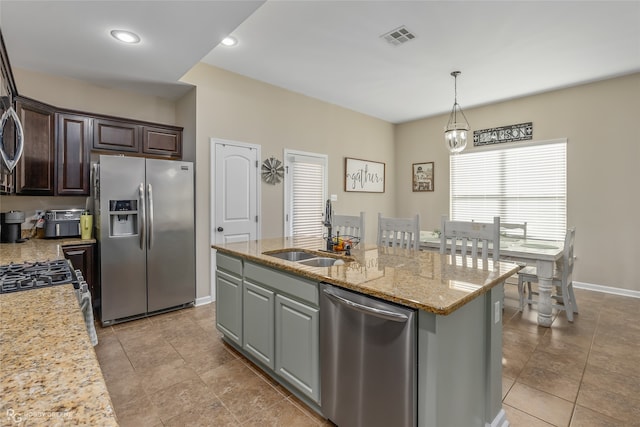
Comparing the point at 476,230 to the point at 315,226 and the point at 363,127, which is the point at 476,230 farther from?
the point at 363,127

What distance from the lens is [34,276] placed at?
1653 mm

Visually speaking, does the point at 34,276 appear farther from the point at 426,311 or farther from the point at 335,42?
the point at 335,42

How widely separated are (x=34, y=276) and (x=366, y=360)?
70.5 inches

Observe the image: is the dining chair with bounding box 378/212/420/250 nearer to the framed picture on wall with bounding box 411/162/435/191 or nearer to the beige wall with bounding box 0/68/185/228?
the beige wall with bounding box 0/68/185/228

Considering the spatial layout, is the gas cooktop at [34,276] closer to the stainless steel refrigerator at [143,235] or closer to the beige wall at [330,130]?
the stainless steel refrigerator at [143,235]

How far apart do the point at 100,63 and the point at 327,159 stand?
322cm

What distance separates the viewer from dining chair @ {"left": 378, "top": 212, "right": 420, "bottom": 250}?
9.52ft

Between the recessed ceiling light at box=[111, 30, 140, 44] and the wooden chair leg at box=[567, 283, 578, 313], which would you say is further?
the wooden chair leg at box=[567, 283, 578, 313]

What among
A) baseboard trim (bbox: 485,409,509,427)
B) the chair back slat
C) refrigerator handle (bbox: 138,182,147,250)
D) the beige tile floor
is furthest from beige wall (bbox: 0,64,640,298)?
baseboard trim (bbox: 485,409,509,427)

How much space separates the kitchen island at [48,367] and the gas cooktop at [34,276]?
0.15 metres

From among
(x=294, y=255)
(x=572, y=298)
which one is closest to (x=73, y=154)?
(x=294, y=255)

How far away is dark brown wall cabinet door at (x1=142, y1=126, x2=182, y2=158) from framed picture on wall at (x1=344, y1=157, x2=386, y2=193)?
2767mm

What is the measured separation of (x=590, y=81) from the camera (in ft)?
14.0

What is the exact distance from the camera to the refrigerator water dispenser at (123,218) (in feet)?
10.6
